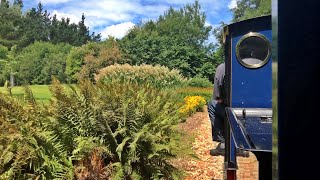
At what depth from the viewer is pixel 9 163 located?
4141 mm

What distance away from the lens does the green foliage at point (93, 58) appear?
41.9 meters

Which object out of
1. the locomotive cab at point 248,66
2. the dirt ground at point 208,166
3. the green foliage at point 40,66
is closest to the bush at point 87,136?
the dirt ground at point 208,166

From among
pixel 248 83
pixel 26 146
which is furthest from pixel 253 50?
pixel 26 146

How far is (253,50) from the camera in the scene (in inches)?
168

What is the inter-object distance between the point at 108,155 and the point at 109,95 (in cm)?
63

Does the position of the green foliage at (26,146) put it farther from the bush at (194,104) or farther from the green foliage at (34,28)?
the green foliage at (34,28)

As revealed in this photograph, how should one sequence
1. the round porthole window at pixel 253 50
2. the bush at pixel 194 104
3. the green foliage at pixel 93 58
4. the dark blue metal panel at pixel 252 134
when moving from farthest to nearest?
the green foliage at pixel 93 58 < the bush at pixel 194 104 < the round porthole window at pixel 253 50 < the dark blue metal panel at pixel 252 134

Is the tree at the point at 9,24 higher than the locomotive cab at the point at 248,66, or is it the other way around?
the tree at the point at 9,24

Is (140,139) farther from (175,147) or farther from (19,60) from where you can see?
(19,60)

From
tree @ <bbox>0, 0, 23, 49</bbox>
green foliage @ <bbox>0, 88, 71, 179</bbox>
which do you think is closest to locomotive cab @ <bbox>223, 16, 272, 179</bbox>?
green foliage @ <bbox>0, 88, 71, 179</bbox>

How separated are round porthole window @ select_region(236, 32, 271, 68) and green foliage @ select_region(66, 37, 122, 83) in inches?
1330

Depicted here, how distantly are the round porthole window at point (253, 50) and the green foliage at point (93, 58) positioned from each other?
33793mm

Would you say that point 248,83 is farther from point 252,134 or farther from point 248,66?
point 252,134

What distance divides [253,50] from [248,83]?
327 millimetres
